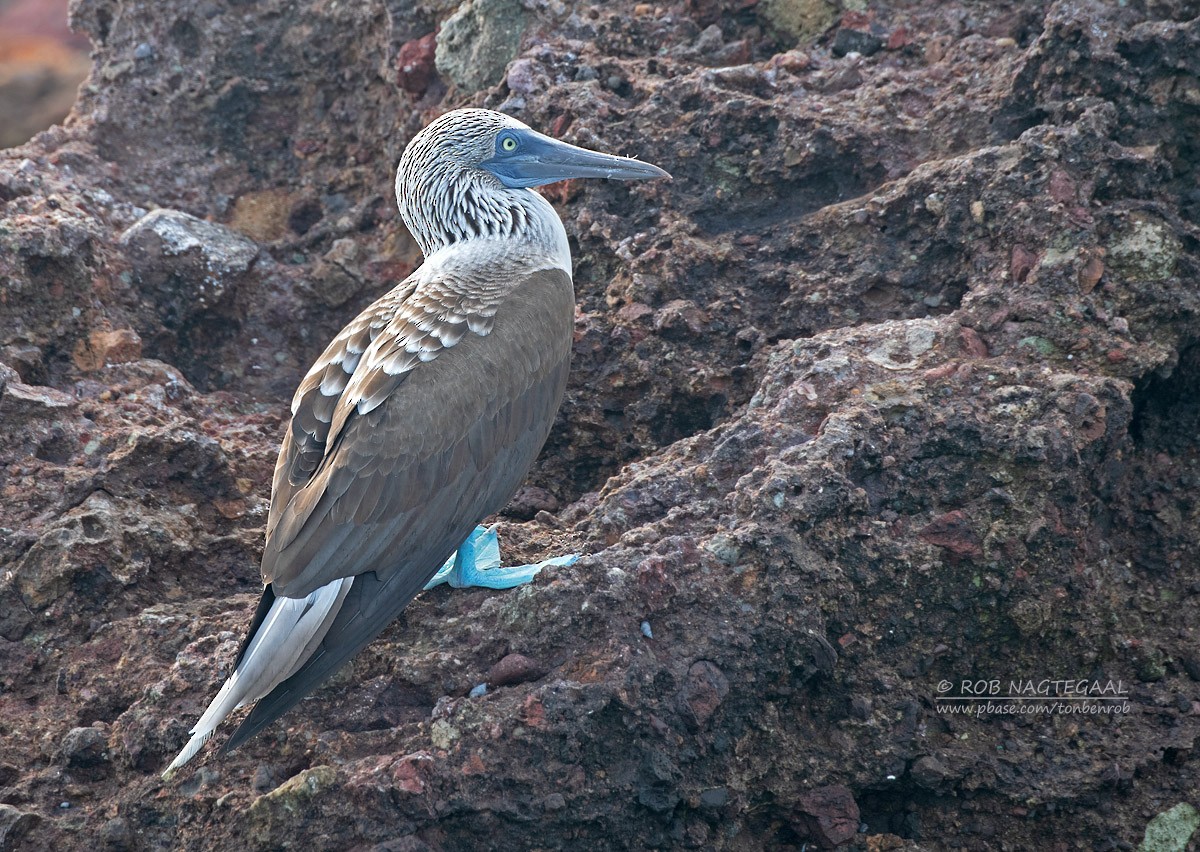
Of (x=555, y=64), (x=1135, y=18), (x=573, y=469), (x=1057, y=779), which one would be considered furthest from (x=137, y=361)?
(x=1135, y=18)

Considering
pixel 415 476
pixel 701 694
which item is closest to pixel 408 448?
pixel 415 476

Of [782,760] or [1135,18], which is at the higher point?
[1135,18]

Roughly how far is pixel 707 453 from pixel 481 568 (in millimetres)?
855

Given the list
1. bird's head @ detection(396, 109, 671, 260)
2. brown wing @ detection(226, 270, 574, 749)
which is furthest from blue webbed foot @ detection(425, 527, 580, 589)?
bird's head @ detection(396, 109, 671, 260)

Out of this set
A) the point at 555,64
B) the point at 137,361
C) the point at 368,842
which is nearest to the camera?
the point at 368,842

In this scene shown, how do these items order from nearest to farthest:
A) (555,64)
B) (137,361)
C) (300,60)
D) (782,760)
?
(782,760) → (137,361) → (555,64) → (300,60)

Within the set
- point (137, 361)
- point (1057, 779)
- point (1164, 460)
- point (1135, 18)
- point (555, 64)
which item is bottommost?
point (1057, 779)

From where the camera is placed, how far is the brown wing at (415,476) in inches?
133

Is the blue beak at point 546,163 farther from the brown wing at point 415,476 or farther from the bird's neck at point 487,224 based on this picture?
the brown wing at point 415,476

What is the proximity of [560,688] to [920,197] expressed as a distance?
2.38 metres

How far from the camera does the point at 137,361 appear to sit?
4746 mm

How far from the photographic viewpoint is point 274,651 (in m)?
3.25

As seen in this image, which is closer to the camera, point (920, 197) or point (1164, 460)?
point (1164, 460)

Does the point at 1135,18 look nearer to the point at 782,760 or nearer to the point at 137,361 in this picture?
the point at 782,760
